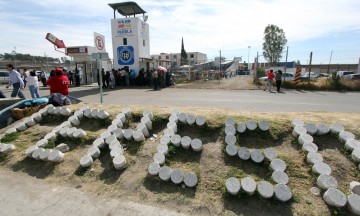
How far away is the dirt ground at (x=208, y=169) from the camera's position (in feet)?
10.8

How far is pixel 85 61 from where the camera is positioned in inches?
897

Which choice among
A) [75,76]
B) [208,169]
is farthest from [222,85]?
[208,169]

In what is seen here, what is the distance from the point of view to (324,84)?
1647 cm

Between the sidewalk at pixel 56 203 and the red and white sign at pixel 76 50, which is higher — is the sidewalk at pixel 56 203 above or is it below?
below

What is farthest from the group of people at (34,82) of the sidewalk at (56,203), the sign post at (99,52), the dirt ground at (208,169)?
the sidewalk at (56,203)

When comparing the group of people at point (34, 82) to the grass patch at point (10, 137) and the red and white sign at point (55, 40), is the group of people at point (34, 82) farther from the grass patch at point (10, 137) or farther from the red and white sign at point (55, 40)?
the red and white sign at point (55, 40)

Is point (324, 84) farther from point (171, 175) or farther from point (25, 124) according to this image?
point (25, 124)

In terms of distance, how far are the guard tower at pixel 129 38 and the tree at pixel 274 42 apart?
127ft

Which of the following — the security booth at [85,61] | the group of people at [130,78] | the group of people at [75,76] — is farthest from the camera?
the security booth at [85,61]

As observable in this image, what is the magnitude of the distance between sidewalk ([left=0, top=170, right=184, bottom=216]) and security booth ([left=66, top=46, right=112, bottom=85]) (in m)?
19.5

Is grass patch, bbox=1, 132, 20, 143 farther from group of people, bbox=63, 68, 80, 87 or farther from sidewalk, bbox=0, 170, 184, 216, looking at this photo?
group of people, bbox=63, 68, 80, 87

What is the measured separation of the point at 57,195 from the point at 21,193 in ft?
2.15

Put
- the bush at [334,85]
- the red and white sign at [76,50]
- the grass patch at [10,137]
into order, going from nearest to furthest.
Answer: the grass patch at [10,137] < the bush at [334,85] < the red and white sign at [76,50]

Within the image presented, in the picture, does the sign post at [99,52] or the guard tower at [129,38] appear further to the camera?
the guard tower at [129,38]
